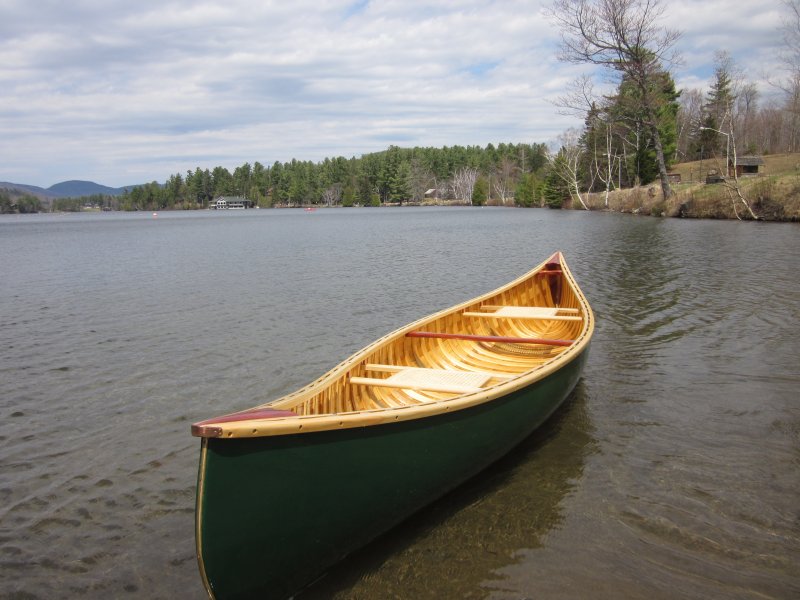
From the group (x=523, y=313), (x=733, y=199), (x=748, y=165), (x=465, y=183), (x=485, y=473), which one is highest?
(x=465, y=183)

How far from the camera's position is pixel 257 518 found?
3609 millimetres

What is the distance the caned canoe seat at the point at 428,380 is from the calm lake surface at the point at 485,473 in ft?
3.07

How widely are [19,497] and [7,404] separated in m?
3.14

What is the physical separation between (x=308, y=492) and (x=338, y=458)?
29 centimetres

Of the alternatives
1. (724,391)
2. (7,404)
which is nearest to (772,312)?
(724,391)

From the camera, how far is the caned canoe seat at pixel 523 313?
8852 mm

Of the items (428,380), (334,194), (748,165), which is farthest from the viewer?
(334,194)

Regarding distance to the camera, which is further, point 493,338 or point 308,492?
point 493,338

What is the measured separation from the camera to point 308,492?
149 inches

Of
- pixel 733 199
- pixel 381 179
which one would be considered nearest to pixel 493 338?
pixel 733 199

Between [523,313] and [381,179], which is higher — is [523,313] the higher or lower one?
the lower one

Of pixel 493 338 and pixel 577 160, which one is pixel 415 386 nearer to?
pixel 493 338

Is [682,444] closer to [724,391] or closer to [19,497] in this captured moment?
[724,391]

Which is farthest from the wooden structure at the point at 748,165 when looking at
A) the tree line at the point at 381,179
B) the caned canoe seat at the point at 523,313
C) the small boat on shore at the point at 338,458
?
the tree line at the point at 381,179
